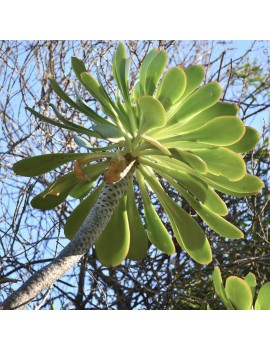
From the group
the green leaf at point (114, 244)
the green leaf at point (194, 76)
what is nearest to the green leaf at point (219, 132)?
the green leaf at point (194, 76)

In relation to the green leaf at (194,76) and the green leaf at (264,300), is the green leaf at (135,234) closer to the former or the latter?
the green leaf at (194,76)

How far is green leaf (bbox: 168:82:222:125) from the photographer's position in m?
1.11

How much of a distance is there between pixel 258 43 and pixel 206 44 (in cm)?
25

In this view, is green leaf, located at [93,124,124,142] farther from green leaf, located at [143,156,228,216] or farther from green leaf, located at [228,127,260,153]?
green leaf, located at [228,127,260,153]

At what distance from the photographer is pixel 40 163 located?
1.20 metres

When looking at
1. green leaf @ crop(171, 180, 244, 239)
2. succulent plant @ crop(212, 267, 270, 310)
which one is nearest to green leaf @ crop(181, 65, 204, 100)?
green leaf @ crop(171, 180, 244, 239)

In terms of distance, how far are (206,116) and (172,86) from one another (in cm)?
9

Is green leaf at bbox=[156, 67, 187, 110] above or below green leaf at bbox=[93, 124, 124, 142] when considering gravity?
above

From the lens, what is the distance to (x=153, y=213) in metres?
1.30

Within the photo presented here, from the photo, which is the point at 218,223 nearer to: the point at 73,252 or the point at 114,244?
the point at 114,244

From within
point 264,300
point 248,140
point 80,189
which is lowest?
point 264,300

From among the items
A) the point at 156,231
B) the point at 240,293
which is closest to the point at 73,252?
the point at 240,293
